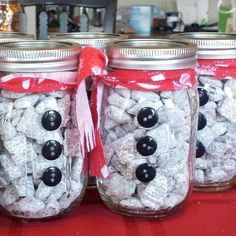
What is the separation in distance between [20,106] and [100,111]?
0.09m

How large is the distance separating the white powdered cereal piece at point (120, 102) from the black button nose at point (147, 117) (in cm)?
2

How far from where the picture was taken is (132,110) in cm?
51

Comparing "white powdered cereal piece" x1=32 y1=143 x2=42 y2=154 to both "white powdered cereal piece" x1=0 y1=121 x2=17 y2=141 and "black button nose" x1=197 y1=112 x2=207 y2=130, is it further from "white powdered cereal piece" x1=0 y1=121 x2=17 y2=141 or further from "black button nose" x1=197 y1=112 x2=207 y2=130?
"black button nose" x1=197 y1=112 x2=207 y2=130

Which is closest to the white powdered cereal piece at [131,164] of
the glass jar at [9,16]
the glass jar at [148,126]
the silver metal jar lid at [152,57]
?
the glass jar at [148,126]

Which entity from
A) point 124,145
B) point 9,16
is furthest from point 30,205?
point 9,16

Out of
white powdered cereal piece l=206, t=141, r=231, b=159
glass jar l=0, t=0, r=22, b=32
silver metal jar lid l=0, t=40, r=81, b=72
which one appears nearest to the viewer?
silver metal jar lid l=0, t=40, r=81, b=72

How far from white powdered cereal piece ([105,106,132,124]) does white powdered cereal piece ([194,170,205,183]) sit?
0.48 ft

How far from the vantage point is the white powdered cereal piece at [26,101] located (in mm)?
499

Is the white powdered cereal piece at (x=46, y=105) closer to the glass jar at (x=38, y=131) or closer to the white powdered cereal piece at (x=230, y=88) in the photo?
the glass jar at (x=38, y=131)

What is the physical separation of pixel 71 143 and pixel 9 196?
90 millimetres

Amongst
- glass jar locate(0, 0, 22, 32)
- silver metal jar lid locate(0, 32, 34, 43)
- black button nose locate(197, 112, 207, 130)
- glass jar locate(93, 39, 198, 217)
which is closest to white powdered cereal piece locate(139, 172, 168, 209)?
glass jar locate(93, 39, 198, 217)

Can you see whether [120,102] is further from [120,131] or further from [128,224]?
[128,224]

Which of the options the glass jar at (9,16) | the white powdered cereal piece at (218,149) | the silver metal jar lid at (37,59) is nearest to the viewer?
the silver metal jar lid at (37,59)

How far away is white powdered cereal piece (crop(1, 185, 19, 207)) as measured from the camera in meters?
0.52
